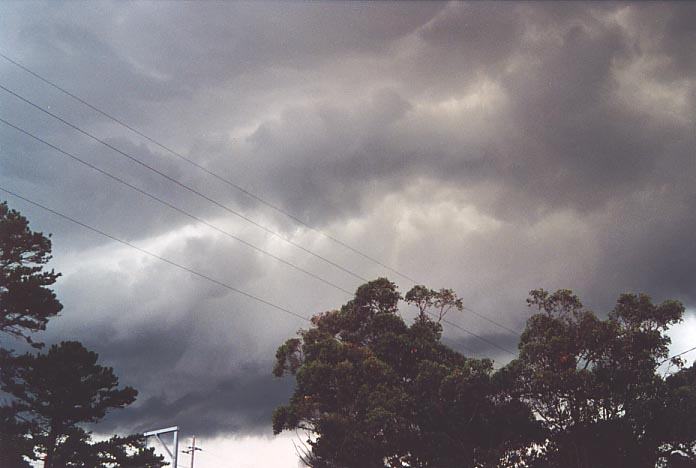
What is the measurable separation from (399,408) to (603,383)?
33.4 ft

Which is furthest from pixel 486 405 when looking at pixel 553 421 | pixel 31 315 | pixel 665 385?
pixel 31 315

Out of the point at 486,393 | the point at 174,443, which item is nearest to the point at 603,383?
the point at 486,393

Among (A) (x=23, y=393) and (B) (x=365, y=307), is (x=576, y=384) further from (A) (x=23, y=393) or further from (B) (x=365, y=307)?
(A) (x=23, y=393)

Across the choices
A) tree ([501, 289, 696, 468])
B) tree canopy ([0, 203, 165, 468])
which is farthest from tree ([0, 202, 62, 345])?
tree ([501, 289, 696, 468])

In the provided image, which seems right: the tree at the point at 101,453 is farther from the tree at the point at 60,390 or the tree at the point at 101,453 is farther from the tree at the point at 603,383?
the tree at the point at 603,383

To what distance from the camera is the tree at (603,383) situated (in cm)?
3456

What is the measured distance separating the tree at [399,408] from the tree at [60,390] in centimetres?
1092

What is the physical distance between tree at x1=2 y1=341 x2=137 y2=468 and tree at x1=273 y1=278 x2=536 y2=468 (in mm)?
10917

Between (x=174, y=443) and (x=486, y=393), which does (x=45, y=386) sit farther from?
(x=486, y=393)

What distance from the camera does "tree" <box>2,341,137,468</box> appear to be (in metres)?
41.9

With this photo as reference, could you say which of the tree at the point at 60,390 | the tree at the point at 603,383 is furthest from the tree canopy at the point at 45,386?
the tree at the point at 603,383

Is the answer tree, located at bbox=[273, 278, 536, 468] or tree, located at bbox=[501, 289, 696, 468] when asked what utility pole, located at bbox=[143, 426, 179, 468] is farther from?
tree, located at bbox=[501, 289, 696, 468]

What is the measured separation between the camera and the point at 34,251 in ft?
126

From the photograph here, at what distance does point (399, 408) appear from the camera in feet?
128
